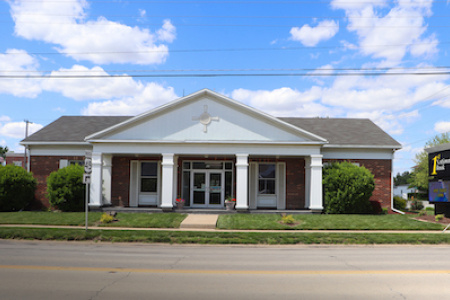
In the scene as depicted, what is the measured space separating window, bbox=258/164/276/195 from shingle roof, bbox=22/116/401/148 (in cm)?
388

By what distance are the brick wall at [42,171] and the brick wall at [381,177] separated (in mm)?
15848

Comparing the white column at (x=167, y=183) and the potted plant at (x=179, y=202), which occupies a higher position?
the white column at (x=167, y=183)

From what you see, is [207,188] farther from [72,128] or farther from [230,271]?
[230,271]

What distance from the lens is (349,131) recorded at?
2434 centimetres

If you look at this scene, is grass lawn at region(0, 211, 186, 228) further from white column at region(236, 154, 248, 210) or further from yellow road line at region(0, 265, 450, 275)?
yellow road line at region(0, 265, 450, 275)

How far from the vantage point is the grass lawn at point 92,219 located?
55.9ft

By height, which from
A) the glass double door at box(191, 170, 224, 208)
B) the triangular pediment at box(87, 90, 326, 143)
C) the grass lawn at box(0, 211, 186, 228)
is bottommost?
the grass lawn at box(0, 211, 186, 228)

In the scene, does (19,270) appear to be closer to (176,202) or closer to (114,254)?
(114,254)

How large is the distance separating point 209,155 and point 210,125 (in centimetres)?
220

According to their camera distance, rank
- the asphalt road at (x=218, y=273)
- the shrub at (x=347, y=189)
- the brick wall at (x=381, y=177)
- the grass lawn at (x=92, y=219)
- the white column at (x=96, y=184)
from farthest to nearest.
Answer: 1. the brick wall at (x=381, y=177)
2. the white column at (x=96, y=184)
3. the shrub at (x=347, y=189)
4. the grass lawn at (x=92, y=219)
5. the asphalt road at (x=218, y=273)

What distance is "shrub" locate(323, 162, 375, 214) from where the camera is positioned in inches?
776

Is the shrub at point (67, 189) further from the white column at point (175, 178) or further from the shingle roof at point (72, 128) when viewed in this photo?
the white column at point (175, 178)

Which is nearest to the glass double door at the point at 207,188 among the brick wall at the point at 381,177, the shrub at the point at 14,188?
the brick wall at the point at 381,177

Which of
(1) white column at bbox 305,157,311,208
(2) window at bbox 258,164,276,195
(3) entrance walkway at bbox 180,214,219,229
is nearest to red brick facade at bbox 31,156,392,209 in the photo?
(1) white column at bbox 305,157,311,208
